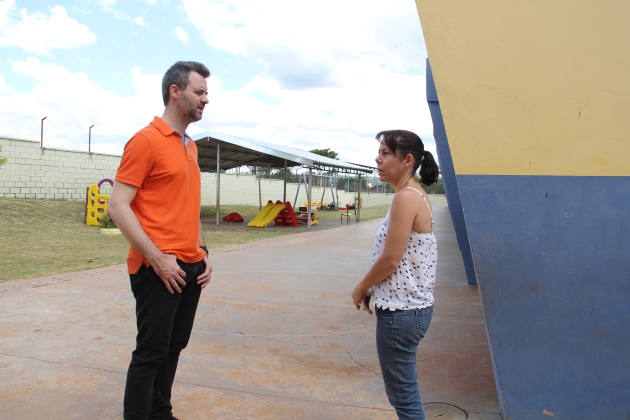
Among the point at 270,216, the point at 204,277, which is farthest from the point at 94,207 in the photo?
the point at 204,277

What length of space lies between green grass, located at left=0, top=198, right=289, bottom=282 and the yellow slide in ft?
3.27

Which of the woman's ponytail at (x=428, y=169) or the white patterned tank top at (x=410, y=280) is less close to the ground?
the woman's ponytail at (x=428, y=169)

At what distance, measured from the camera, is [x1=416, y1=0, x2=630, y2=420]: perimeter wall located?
262 cm

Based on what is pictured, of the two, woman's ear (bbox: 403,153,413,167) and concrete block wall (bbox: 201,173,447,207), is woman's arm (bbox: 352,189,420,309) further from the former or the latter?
concrete block wall (bbox: 201,173,447,207)

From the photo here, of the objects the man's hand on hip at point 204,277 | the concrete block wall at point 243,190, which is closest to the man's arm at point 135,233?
the man's hand on hip at point 204,277

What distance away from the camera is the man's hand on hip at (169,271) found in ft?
7.69

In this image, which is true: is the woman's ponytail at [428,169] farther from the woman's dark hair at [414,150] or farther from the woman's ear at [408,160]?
the woman's ear at [408,160]

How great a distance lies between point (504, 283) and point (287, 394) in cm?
154

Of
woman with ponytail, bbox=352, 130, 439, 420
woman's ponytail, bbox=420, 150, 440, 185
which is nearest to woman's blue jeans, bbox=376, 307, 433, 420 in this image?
woman with ponytail, bbox=352, 130, 439, 420

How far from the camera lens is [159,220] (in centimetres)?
242

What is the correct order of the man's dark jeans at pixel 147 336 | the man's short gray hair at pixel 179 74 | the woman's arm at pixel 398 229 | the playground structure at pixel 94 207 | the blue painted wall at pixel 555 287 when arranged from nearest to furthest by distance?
the woman's arm at pixel 398 229
the man's dark jeans at pixel 147 336
the man's short gray hair at pixel 179 74
the blue painted wall at pixel 555 287
the playground structure at pixel 94 207

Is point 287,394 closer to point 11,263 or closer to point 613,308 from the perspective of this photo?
point 613,308

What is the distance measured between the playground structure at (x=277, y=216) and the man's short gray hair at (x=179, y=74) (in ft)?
52.7

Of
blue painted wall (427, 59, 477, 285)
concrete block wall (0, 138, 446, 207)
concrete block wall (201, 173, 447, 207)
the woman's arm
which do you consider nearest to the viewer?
the woman's arm
